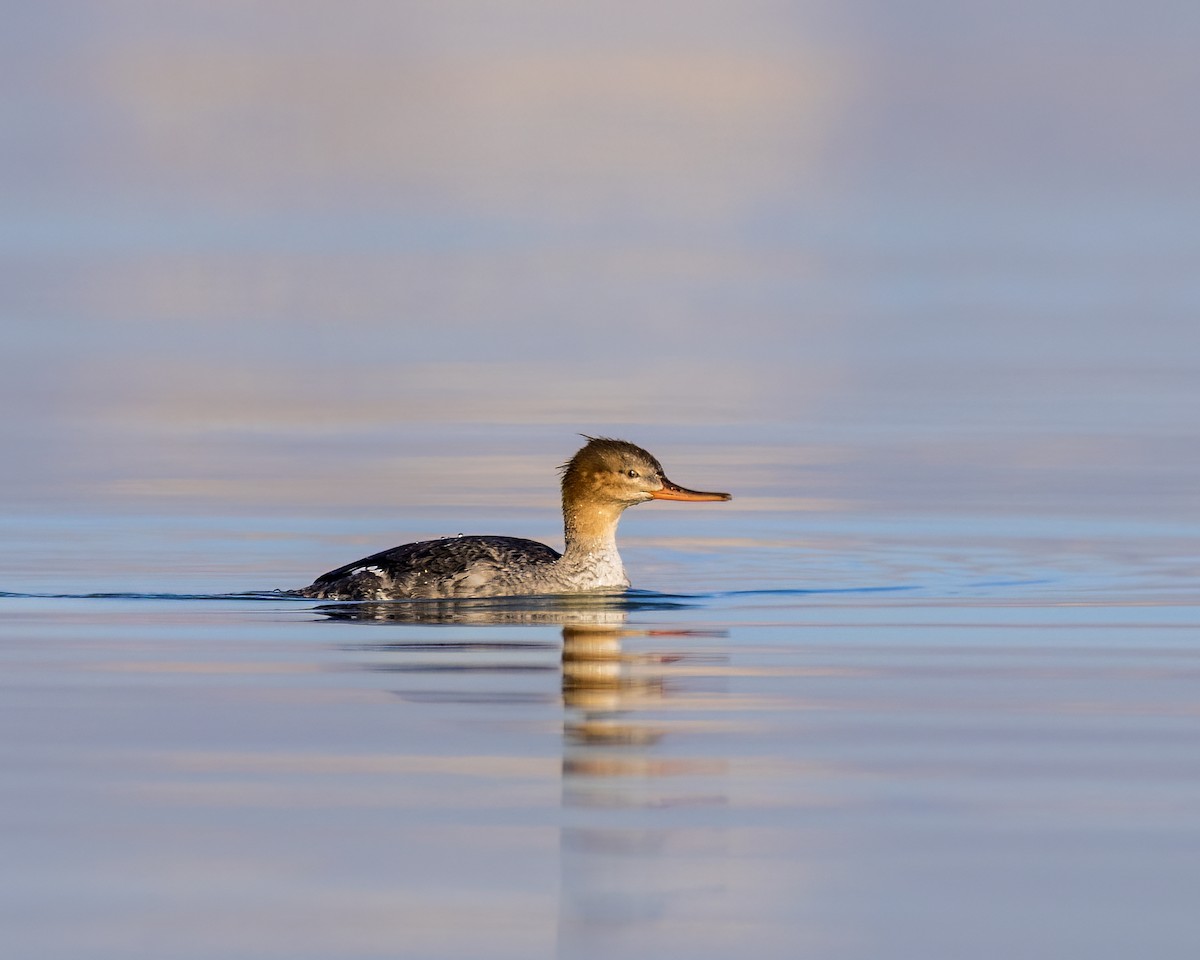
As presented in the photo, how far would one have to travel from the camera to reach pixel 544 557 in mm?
13578

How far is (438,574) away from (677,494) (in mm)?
1396

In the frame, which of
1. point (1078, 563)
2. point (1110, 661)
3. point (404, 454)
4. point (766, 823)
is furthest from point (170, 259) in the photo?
point (766, 823)

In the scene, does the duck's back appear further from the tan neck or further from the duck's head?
the duck's head

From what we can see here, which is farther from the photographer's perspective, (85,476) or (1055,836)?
(85,476)

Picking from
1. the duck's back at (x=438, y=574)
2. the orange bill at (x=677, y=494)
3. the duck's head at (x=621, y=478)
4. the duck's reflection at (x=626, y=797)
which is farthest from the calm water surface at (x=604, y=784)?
the duck's head at (x=621, y=478)

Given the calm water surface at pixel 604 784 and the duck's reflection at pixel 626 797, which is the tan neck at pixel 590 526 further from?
the duck's reflection at pixel 626 797

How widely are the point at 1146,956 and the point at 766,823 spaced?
1474 mm

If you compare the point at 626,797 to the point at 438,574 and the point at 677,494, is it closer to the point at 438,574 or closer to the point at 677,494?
the point at 438,574

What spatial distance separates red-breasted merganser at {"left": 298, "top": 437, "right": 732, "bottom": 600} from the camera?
13.3 metres

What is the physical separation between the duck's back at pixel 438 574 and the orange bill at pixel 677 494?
88 cm

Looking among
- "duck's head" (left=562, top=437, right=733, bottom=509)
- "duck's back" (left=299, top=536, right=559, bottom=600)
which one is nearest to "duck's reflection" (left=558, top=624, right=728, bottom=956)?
"duck's back" (left=299, top=536, right=559, bottom=600)

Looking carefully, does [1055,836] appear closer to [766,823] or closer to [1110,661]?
[766,823]

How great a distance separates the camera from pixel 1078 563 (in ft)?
46.4

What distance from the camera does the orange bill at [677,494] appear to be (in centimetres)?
1372
